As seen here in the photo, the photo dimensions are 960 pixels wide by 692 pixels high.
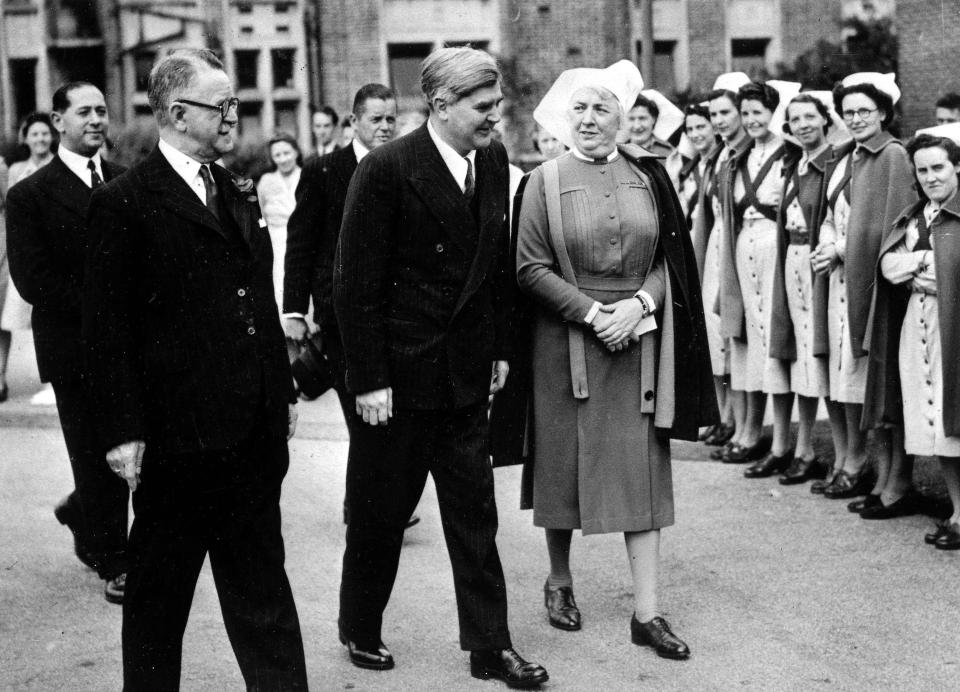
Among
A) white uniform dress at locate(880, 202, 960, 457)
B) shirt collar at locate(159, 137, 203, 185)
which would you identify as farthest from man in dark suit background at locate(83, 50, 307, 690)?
white uniform dress at locate(880, 202, 960, 457)

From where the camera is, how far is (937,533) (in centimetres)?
632

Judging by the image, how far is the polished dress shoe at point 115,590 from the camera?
5773 millimetres

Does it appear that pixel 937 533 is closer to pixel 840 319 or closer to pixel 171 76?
pixel 840 319

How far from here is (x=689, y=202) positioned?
9.12 m

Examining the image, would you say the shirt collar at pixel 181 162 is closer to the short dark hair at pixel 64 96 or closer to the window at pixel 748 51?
the short dark hair at pixel 64 96

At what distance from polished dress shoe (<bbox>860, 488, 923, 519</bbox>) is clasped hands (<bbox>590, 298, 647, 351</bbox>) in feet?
7.65

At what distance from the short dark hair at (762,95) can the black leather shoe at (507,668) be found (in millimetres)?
4226

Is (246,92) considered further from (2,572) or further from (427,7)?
(2,572)

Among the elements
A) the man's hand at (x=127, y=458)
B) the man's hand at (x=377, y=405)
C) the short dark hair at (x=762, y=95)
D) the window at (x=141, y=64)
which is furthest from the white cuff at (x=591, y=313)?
the window at (x=141, y=64)

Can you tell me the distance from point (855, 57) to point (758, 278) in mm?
11263

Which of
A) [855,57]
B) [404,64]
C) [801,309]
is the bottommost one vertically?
[801,309]

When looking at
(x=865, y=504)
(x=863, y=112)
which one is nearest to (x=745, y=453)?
(x=865, y=504)

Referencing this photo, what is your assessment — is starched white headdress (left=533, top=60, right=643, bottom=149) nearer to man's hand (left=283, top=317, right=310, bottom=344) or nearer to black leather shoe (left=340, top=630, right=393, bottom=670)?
man's hand (left=283, top=317, right=310, bottom=344)

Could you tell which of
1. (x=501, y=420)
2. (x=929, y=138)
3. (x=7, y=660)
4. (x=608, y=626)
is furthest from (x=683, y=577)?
(x=7, y=660)
